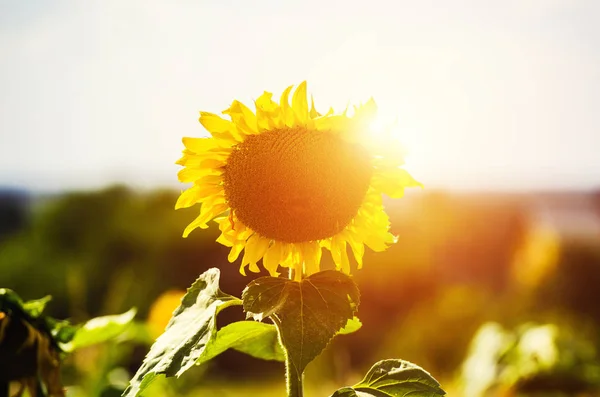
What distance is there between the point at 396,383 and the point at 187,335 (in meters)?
0.41

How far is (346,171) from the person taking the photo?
1355 mm

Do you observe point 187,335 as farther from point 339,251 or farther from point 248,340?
point 339,251

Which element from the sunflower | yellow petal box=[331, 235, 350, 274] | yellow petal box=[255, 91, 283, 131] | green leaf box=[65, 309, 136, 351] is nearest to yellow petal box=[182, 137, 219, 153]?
the sunflower

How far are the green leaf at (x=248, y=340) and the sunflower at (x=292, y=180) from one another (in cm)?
13

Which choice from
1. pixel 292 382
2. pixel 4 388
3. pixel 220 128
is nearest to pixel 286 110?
pixel 220 128

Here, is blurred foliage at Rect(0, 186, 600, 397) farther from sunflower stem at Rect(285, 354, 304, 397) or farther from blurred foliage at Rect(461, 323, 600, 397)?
sunflower stem at Rect(285, 354, 304, 397)

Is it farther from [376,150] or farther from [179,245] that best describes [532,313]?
[179,245]

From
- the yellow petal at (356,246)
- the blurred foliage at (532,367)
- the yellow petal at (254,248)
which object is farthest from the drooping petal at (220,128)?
the blurred foliage at (532,367)

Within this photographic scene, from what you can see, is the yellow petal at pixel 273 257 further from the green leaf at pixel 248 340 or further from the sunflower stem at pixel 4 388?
the sunflower stem at pixel 4 388

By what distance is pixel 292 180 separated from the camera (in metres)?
1.32

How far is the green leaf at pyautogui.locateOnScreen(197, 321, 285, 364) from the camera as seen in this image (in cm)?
131

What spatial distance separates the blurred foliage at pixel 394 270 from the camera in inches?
270

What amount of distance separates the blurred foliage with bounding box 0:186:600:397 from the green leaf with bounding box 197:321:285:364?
2.08 metres

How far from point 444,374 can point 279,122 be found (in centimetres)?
564
